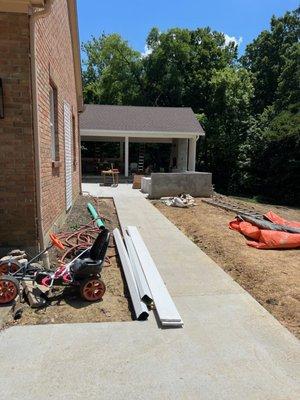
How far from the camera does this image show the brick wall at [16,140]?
197 inches

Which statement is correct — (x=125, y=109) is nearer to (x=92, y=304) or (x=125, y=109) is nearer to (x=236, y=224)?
(x=236, y=224)

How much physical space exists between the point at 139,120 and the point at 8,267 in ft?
64.2

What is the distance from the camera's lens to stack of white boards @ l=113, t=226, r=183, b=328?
389cm

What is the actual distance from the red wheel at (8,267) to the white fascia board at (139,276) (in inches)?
59.2

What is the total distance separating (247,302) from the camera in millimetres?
4469

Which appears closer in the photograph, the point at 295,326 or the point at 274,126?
the point at 295,326

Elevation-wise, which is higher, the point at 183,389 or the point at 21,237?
the point at 21,237

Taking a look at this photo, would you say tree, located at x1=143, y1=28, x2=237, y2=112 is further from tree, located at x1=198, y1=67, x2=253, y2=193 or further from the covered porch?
the covered porch

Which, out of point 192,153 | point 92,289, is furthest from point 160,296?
point 192,153

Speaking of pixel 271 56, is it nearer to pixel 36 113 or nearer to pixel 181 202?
pixel 181 202

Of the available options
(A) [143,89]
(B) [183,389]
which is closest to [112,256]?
(B) [183,389]

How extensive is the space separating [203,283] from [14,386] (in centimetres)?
295

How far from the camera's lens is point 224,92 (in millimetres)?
30344

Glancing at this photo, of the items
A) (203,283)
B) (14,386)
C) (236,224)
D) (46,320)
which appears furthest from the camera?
(236,224)
